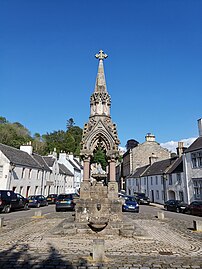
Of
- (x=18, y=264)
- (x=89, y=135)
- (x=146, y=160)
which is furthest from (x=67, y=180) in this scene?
(x=18, y=264)

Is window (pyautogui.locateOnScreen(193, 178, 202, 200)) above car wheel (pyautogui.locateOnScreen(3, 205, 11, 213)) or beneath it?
above

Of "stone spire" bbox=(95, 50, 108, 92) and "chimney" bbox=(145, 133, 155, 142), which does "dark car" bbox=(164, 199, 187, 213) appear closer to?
"stone spire" bbox=(95, 50, 108, 92)

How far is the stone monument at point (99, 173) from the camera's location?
1010 centimetres

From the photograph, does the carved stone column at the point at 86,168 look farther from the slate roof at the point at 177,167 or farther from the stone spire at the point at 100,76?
the slate roof at the point at 177,167

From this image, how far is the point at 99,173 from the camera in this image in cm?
1209

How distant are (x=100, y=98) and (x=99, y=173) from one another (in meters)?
4.54

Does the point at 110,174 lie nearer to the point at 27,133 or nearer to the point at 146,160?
the point at 146,160

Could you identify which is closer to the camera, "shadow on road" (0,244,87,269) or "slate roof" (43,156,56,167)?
"shadow on road" (0,244,87,269)

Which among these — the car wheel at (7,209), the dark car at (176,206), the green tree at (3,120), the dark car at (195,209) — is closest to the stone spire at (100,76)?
the car wheel at (7,209)

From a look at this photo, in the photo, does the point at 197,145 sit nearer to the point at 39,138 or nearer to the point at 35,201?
the point at 35,201

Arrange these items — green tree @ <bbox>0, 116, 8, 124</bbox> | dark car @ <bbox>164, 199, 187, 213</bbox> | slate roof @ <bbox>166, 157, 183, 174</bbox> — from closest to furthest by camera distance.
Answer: dark car @ <bbox>164, 199, 187, 213</bbox>
slate roof @ <bbox>166, 157, 183, 174</bbox>
green tree @ <bbox>0, 116, 8, 124</bbox>

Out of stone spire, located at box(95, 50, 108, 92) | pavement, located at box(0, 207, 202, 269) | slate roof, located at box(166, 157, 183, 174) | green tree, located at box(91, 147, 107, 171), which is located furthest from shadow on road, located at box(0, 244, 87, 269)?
slate roof, located at box(166, 157, 183, 174)

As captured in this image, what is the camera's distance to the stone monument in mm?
10102

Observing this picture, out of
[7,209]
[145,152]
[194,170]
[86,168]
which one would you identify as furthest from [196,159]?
[145,152]
